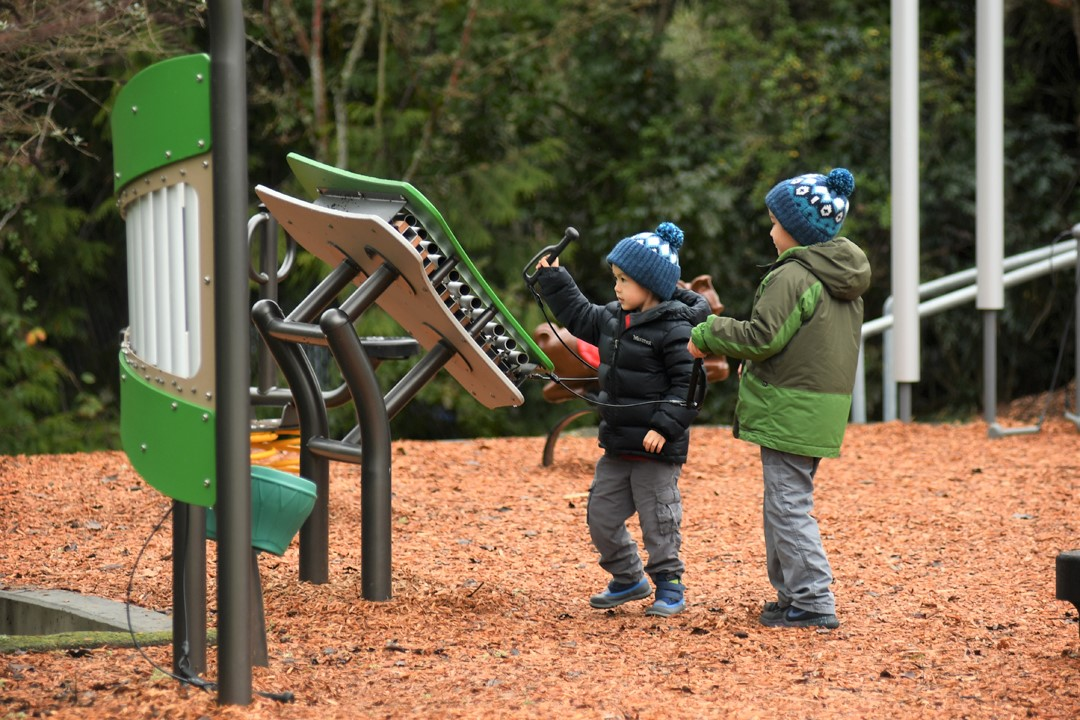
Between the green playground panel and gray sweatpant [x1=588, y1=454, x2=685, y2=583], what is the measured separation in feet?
1.77

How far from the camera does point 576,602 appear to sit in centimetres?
498

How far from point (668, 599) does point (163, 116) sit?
2505mm

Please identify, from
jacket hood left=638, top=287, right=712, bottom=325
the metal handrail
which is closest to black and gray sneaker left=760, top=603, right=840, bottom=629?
jacket hood left=638, top=287, right=712, bottom=325

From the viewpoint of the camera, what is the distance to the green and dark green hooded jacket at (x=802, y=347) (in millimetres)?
4457

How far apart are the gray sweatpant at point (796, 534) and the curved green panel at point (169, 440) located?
2.07 meters

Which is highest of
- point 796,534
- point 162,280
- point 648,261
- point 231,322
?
point 648,261

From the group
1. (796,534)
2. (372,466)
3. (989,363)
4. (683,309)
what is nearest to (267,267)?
(372,466)

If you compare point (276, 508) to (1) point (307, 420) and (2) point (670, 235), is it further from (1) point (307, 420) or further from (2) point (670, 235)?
(2) point (670, 235)

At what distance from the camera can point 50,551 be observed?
18.5 ft

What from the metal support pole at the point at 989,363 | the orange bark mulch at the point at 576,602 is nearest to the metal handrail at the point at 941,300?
the metal support pole at the point at 989,363

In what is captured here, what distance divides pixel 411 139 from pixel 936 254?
591cm

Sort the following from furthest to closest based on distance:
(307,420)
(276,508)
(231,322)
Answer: (307,420), (276,508), (231,322)

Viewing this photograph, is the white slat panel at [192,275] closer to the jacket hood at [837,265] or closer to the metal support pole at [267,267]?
the jacket hood at [837,265]

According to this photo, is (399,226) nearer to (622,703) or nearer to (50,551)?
(622,703)
